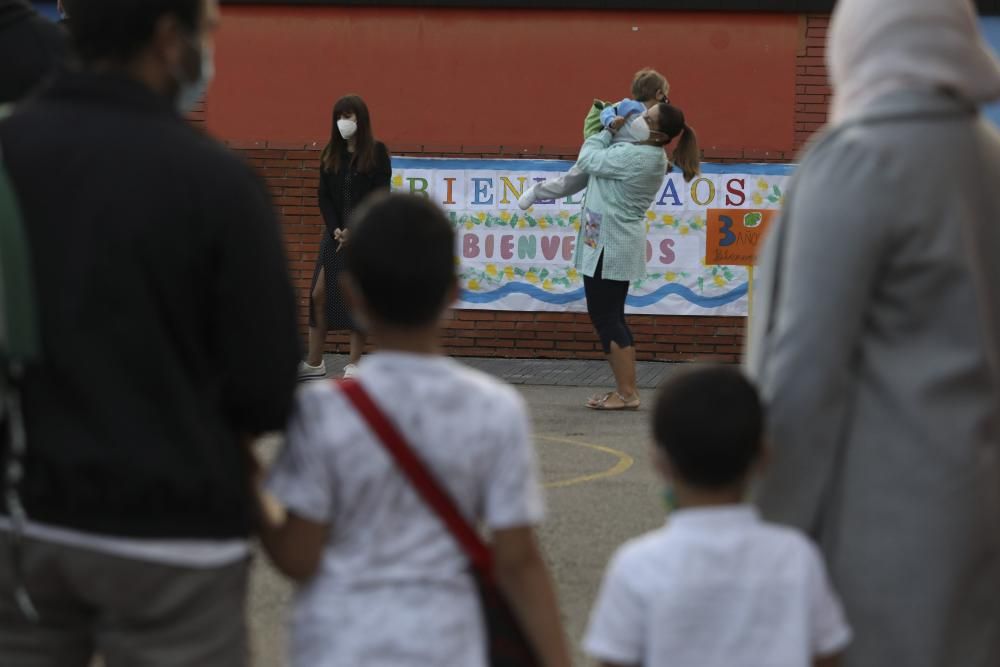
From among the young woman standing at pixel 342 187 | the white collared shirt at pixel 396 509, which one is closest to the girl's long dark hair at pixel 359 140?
the young woman standing at pixel 342 187

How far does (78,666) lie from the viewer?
2502 millimetres

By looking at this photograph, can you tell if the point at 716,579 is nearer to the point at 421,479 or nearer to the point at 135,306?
the point at 421,479

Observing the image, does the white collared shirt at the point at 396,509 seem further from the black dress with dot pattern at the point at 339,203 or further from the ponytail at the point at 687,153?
the black dress with dot pattern at the point at 339,203

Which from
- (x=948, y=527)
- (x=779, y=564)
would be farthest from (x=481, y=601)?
(x=948, y=527)

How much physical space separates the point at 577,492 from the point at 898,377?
4.93 metres

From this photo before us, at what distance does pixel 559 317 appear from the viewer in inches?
538

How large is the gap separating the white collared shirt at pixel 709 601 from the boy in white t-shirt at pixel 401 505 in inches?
4.9

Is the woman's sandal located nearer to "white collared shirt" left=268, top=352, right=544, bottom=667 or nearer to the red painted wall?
the red painted wall

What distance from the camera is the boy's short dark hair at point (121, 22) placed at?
8.03 feet

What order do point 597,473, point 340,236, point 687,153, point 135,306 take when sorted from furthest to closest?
point 340,236
point 687,153
point 597,473
point 135,306

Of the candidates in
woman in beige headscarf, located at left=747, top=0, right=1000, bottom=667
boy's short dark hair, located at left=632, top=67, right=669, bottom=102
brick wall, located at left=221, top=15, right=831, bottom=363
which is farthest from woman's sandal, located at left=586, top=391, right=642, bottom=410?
woman in beige headscarf, located at left=747, top=0, right=1000, bottom=667

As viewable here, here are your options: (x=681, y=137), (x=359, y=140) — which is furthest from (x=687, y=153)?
(x=359, y=140)

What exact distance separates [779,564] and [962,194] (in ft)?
2.30

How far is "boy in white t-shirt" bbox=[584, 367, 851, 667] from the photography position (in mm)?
2574
